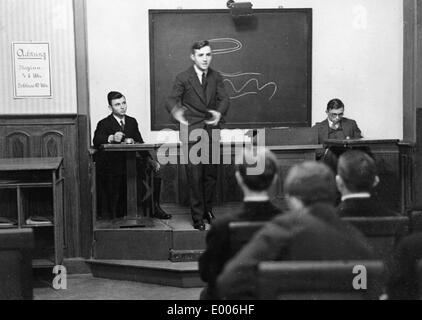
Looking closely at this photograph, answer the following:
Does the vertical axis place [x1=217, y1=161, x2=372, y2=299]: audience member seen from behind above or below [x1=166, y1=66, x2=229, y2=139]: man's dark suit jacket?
below

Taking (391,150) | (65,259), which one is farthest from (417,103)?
(65,259)

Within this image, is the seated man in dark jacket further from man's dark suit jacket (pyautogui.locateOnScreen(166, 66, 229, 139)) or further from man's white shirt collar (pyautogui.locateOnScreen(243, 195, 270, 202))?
man's dark suit jacket (pyautogui.locateOnScreen(166, 66, 229, 139))

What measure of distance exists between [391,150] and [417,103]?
0.86m

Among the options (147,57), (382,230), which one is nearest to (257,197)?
(382,230)

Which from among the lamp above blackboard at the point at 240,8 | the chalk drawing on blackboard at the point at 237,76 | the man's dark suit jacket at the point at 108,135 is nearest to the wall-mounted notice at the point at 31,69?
the man's dark suit jacket at the point at 108,135

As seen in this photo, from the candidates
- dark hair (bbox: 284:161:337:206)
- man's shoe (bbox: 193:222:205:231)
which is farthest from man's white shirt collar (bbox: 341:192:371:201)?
man's shoe (bbox: 193:222:205:231)

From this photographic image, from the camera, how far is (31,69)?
4934mm

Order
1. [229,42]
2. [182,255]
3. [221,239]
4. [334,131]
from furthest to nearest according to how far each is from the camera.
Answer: [229,42] → [182,255] → [334,131] → [221,239]

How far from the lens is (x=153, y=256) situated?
4.77 meters

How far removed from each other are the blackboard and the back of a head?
3935 mm

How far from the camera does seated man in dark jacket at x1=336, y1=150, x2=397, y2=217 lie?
2006mm

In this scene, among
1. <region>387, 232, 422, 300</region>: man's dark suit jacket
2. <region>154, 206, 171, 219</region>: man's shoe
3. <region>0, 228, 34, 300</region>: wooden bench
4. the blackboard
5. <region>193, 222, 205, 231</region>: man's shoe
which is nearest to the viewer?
<region>387, 232, 422, 300</region>: man's dark suit jacket

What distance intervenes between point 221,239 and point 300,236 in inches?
9.4

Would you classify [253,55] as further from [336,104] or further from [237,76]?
[336,104]
